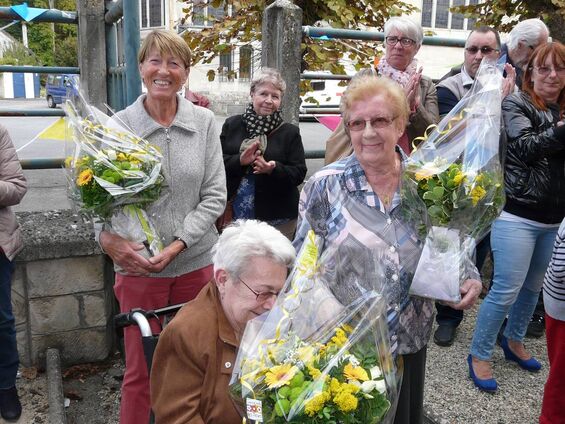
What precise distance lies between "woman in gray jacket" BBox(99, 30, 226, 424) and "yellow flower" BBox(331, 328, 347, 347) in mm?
1318

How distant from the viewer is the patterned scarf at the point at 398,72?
3.38 meters

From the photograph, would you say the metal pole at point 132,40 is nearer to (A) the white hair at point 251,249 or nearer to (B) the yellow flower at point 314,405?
(A) the white hair at point 251,249

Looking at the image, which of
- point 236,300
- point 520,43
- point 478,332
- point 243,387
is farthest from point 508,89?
point 243,387

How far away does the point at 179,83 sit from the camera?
285 centimetres

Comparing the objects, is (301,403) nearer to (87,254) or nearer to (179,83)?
(179,83)

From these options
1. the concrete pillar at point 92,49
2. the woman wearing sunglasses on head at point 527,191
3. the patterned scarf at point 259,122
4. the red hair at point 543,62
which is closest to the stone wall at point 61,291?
the concrete pillar at point 92,49

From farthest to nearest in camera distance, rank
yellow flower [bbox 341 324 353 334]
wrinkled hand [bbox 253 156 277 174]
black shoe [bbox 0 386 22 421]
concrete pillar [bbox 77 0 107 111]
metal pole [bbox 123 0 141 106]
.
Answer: concrete pillar [bbox 77 0 107 111], wrinkled hand [bbox 253 156 277 174], metal pole [bbox 123 0 141 106], black shoe [bbox 0 386 22 421], yellow flower [bbox 341 324 353 334]

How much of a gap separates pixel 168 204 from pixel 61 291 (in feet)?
4.38

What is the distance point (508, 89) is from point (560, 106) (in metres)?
0.30

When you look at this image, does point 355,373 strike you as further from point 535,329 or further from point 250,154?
point 535,329

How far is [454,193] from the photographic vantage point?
84.3 inches

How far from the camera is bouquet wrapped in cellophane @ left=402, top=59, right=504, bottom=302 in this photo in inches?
84.7

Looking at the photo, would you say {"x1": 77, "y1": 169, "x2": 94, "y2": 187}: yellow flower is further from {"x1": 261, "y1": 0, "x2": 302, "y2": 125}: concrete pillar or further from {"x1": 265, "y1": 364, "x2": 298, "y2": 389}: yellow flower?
{"x1": 261, "y1": 0, "x2": 302, "y2": 125}: concrete pillar

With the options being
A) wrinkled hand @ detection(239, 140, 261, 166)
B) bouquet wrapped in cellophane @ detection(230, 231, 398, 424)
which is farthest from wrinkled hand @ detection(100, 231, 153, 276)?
bouquet wrapped in cellophane @ detection(230, 231, 398, 424)
